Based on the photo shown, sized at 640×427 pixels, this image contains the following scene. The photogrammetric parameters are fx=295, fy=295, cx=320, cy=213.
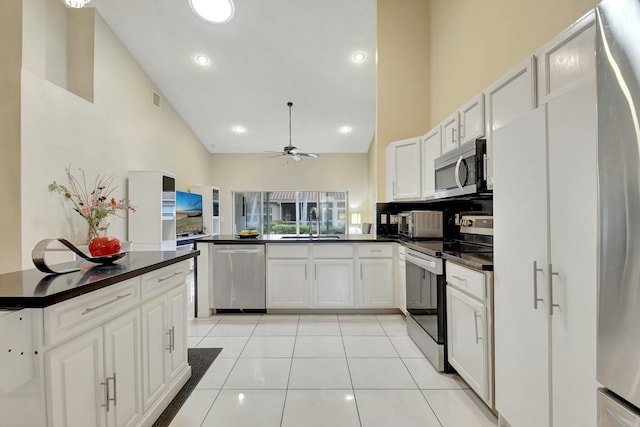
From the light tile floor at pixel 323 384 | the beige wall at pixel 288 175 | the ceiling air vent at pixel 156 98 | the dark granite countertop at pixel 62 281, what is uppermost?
the ceiling air vent at pixel 156 98

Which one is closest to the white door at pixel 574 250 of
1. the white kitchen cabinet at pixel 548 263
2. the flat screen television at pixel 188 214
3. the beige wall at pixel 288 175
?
the white kitchen cabinet at pixel 548 263

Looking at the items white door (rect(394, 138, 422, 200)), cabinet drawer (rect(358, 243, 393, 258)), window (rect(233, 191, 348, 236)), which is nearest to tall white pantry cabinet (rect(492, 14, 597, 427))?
white door (rect(394, 138, 422, 200))

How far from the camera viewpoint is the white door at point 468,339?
170 cm

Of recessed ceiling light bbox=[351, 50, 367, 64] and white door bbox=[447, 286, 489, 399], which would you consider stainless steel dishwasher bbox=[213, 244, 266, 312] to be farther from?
recessed ceiling light bbox=[351, 50, 367, 64]

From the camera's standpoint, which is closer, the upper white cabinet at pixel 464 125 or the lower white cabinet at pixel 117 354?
the lower white cabinet at pixel 117 354

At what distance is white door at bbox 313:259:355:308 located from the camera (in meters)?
3.50

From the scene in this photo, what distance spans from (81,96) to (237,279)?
134 inches

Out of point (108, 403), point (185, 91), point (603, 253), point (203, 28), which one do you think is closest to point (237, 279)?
point (108, 403)

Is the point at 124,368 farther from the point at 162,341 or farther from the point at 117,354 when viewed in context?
the point at 162,341

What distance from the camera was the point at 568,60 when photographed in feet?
4.79

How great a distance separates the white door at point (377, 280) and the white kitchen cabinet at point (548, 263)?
1.93 m

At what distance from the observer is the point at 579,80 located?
1382 millimetres

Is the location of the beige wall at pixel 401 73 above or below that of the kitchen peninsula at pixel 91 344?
above

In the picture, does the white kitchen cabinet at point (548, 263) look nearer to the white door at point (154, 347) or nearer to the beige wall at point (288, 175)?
the white door at point (154, 347)
